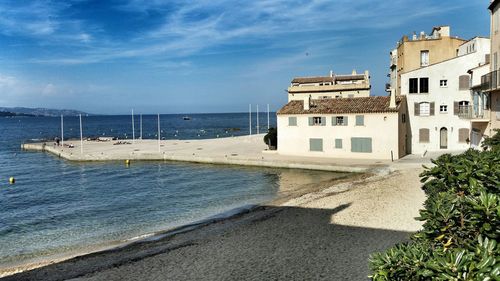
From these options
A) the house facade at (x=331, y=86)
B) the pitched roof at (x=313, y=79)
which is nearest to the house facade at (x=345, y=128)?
the house facade at (x=331, y=86)

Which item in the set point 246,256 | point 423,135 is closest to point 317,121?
point 423,135

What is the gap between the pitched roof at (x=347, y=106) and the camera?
120ft

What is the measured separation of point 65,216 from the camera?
23141 mm

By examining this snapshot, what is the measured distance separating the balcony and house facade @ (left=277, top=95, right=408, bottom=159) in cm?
465

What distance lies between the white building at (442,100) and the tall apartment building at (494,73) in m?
9.64

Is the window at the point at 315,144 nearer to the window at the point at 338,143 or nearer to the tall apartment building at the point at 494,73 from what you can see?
the window at the point at 338,143

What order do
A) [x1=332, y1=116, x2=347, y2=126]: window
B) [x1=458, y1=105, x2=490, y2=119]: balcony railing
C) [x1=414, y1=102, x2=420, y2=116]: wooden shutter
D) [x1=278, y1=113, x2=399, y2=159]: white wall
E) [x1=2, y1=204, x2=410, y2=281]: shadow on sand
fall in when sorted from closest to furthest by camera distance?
[x1=2, y1=204, x2=410, y2=281]: shadow on sand < [x1=458, y1=105, x2=490, y2=119]: balcony railing < [x1=278, y1=113, x2=399, y2=159]: white wall < [x1=414, y1=102, x2=420, y2=116]: wooden shutter < [x1=332, y1=116, x2=347, y2=126]: window

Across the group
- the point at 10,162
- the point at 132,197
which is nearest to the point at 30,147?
the point at 10,162

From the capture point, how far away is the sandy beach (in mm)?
12609

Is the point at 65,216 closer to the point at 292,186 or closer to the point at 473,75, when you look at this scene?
the point at 292,186

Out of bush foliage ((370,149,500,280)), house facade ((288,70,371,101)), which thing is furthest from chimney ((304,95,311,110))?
bush foliage ((370,149,500,280))

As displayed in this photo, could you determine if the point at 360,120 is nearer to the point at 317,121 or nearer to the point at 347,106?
the point at 347,106

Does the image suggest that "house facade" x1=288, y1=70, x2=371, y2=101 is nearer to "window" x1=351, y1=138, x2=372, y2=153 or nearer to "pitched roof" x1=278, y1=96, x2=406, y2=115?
"pitched roof" x1=278, y1=96, x2=406, y2=115

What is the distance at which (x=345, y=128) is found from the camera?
37.6 metres
